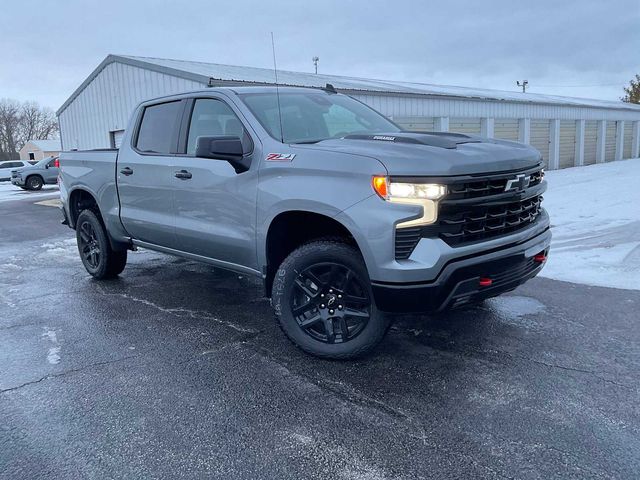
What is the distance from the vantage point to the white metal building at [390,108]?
1636 centimetres

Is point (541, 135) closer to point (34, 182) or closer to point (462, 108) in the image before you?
point (462, 108)

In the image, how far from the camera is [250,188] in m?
4.01

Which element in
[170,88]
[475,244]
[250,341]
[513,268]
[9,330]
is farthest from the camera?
[170,88]

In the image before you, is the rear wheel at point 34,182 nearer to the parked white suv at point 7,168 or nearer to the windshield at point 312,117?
the parked white suv at point 7,168

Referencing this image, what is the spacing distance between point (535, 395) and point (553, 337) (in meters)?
1.07

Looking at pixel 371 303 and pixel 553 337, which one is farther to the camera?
pixel 553 337

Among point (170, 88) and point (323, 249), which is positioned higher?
point (170, 88)

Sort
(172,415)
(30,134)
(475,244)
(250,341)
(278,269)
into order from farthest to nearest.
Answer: (30,134) < (250,341) < (278,269) < (475,244) < (172,415)

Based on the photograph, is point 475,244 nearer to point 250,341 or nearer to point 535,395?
point 535,395

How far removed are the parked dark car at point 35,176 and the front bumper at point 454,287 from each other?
87.7 feet

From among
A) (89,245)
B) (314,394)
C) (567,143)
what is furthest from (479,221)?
(567,143)

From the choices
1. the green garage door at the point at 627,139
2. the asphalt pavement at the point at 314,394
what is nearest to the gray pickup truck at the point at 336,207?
the asphalt pavement at the point at 314,394

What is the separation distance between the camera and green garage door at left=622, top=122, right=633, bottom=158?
3231 centimetres

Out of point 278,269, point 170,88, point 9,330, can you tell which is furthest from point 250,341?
point 170,88
